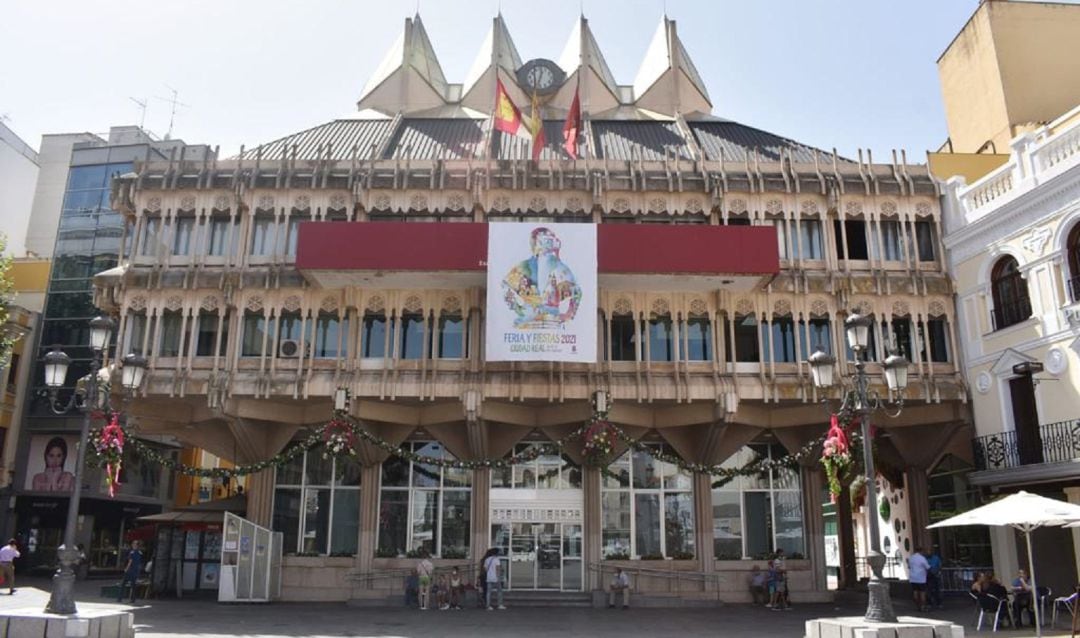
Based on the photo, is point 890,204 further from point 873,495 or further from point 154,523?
point 154,523

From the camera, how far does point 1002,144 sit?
3023 centimetres

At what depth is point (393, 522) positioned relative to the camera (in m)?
28.0

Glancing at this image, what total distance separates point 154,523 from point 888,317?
80.8ft

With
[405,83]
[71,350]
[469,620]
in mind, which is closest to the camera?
[469,620]

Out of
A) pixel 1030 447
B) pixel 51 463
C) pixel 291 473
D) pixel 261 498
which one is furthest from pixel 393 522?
pixel 51 463

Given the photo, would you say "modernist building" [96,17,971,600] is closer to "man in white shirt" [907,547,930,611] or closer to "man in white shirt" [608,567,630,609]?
"man in white shirt" [608,567,630,609]

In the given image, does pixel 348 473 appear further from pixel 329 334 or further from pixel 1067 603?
pixel 1067 603

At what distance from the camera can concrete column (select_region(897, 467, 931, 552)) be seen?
27734 millimetres

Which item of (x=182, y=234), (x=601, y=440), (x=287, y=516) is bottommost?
(x=287, y=516)

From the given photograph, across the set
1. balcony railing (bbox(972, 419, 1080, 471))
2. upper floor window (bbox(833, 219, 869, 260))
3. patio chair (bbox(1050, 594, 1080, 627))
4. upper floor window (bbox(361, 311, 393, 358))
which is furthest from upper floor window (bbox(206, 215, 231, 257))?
patio chair (bbox(1050, 594, 1080, 627))

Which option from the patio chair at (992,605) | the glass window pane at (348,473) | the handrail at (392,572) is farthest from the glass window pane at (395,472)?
the patio chair at (992,605)

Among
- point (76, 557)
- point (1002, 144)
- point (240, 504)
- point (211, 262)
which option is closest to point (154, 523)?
point (240, 504)

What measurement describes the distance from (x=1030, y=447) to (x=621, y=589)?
1249 cm

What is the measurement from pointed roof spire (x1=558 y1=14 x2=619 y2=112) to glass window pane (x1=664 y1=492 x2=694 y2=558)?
18.8 metres
